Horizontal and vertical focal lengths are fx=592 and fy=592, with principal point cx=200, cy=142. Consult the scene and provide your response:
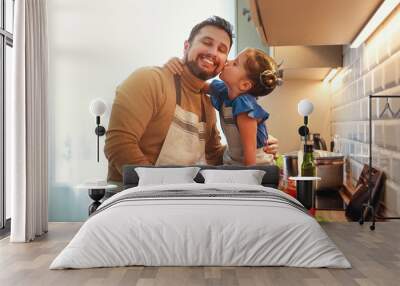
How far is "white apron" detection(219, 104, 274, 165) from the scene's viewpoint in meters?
7.46

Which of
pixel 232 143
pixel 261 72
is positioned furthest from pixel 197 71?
pixel 232 143

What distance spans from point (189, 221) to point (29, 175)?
7.34 ft

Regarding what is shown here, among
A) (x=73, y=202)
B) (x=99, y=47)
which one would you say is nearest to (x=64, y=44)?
(x=99, y=47)

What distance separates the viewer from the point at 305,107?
754 cm

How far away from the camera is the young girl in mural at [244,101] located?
24.4 feet

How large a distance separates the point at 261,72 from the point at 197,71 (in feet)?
2.66

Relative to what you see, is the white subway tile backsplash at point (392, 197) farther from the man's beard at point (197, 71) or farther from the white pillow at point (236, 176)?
the man's beard at point (197, 71)

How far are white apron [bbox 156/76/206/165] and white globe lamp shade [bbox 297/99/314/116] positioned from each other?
1234mm

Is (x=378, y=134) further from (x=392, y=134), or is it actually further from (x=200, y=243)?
(x=200, y=243)

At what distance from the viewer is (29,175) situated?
620 centimetres

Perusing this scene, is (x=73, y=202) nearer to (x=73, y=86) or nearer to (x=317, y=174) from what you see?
(x=73, y=86)

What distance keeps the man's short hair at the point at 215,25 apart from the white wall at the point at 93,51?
73mm

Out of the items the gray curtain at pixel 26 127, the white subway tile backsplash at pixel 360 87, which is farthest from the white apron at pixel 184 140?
the white subway tile backsplash at pixel 360 87

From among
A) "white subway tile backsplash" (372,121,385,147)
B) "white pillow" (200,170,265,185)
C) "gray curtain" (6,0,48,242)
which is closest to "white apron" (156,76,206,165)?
"white pillow" (200,170,265,185)
